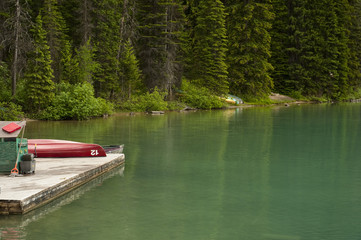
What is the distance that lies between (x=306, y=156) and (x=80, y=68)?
26.6 metres

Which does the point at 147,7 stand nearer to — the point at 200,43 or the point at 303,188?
the point at 200,43

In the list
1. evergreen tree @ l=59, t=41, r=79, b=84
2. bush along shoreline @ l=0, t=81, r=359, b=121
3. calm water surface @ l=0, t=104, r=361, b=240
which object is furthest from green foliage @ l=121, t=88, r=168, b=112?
calm water surface @ l=0, t=104, r=361, b=240

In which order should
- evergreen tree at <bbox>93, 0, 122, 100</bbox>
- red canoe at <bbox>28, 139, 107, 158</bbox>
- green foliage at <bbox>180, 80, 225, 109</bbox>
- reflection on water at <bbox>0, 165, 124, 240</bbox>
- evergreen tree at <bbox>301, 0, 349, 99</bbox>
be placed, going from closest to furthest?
reflection on water at <bbox>0, 165, 124, 240</bbox>, red canoe at <bbox>28, 139, 107, 158</bbox>, evergreen tree at <bbox>93, 0, 122, 100</bbox>, green foliage at <bbox>180, 80, 225, 109</bbox>, evergreen tree at <bbox>301, 0, 349, 99</bbox>

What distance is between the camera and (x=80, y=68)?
41.8 metres

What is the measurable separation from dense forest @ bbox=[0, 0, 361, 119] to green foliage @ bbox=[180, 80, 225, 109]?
0.17 m

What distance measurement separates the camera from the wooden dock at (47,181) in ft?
35.2

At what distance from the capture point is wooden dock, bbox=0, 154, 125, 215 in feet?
35.2

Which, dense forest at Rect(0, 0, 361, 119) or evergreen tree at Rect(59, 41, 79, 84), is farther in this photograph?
evergreen tree at Rect(59, 41, 79, 84)

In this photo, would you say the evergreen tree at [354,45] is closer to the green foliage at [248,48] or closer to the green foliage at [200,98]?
the green foliage at [248,48]

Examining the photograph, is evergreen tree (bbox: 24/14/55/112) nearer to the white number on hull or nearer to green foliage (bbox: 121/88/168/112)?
green foliage (bbox: 121/88/168/112)

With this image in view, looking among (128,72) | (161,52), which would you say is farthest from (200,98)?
(128,72)

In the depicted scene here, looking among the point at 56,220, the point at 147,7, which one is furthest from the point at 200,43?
the point at 56,220

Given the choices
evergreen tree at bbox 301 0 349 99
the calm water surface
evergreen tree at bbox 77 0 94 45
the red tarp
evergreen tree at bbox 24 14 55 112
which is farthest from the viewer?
evergreen tree at bbox 301 0 349 99

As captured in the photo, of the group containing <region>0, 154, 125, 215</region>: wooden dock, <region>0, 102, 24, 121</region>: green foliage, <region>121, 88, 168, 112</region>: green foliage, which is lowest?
<region>0, 154, 125, 215</region>: wooden dock
